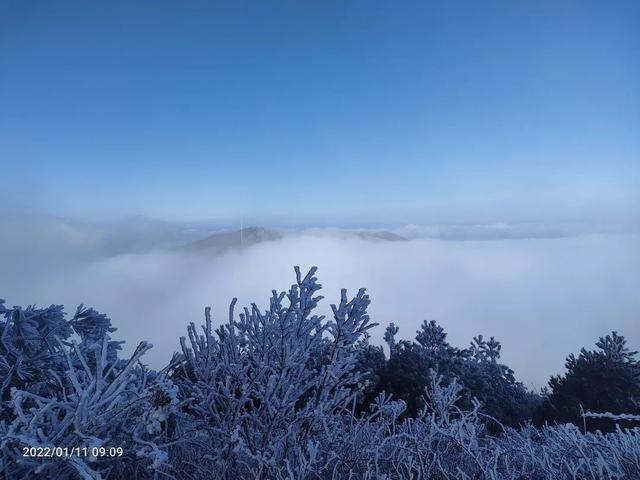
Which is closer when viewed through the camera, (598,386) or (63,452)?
(63,452)

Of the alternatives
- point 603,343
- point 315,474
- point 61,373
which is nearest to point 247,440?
point 315,474

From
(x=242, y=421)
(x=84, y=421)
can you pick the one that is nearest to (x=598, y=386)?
(x=242, y=421)

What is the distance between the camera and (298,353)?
13.5 feet

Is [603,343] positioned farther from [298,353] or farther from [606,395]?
[298,353]

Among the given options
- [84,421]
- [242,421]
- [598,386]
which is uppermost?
[84,421]

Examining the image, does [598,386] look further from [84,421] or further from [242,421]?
[84,421]

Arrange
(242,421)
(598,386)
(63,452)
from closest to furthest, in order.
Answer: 1. (63,452)
2. (242,421)
3. (598,386)

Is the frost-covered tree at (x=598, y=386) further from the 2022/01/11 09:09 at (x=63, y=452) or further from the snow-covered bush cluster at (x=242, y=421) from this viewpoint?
the 2022/01/11 09:09 at (x=63, y=452)

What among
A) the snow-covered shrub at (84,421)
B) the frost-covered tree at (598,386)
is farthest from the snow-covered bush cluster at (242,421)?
the frost-covered tree at (598,386)

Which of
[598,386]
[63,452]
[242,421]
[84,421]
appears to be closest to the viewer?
[63,452]

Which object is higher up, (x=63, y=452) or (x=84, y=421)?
(x=84, y=421)

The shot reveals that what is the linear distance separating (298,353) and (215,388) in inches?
28.9

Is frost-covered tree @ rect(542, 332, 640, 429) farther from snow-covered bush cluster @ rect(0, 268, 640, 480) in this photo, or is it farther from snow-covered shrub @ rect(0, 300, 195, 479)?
snow-covered shrub @ rect(0, 300, 195, 479)

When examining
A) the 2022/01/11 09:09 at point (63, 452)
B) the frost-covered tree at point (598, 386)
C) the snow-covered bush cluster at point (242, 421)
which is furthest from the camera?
the frost-covered tree at point (598, 386)
